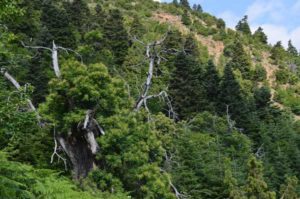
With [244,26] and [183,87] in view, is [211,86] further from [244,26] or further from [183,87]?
[244,26]

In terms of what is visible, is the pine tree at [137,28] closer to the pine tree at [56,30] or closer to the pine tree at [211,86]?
the pine tree at [211,86]

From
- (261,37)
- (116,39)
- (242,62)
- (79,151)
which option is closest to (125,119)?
(79,151)

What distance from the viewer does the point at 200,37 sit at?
58.6 m

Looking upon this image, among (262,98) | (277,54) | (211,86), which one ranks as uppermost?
(277,54)

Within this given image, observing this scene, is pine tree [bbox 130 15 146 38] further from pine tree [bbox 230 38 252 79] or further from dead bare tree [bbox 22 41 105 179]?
dead bare tree [bbox 22 41 105 179]

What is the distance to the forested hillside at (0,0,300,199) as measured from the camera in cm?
1311

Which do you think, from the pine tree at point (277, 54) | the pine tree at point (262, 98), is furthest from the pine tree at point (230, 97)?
the pine tree at point (277, 54)

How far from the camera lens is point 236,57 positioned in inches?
2051

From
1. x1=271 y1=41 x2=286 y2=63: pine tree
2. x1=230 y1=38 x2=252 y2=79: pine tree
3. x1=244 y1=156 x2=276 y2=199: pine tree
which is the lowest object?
x1=244 y1=156 x2=276 y2=199: pine tree

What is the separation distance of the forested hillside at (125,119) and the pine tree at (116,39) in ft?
0.32

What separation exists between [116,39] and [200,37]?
1978cm

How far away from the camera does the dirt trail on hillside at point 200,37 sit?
56094mm

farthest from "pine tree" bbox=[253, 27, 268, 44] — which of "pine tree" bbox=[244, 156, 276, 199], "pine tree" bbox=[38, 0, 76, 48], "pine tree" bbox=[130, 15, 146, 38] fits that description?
"pine tree" bbox=[244, 156, 276, 199]

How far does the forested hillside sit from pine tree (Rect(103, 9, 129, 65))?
10 cm
